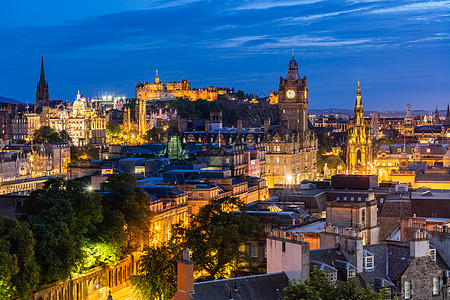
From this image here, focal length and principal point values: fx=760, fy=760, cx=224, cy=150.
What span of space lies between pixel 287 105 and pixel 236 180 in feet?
226

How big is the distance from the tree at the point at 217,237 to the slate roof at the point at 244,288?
22.6 meters

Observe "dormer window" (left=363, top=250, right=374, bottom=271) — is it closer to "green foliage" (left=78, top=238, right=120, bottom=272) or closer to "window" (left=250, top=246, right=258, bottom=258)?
"window" (left=250, top=246, right=258, bottom=258)

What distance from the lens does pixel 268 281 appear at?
4500 cm

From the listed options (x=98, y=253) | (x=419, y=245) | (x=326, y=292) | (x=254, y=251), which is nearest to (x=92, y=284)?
(x=98, y=253)

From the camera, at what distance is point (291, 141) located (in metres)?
174

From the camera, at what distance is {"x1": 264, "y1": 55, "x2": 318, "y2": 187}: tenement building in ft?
561

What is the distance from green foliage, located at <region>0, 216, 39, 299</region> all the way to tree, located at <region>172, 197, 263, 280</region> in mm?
15087

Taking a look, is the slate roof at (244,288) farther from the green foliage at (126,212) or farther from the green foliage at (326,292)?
the green foliage at (126,212)

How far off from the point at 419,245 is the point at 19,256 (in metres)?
30.6

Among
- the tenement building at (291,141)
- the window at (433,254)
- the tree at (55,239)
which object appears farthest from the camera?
the tenement building at (291,141)

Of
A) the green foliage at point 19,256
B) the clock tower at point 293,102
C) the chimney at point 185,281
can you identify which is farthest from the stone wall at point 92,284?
the clock tower at point 293,102

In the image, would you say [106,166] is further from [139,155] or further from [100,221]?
[100,221]

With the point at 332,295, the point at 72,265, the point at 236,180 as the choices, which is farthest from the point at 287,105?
the point at 332,295

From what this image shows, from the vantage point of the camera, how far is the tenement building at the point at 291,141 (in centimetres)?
17100
